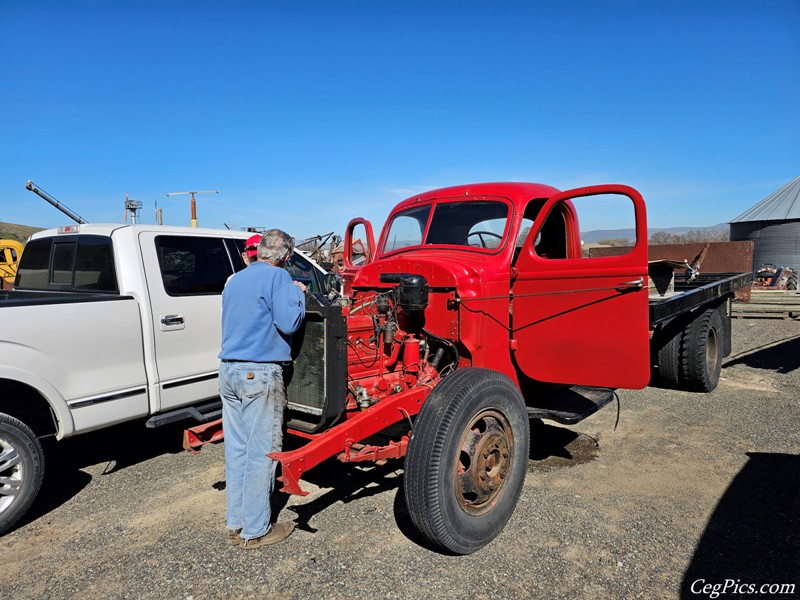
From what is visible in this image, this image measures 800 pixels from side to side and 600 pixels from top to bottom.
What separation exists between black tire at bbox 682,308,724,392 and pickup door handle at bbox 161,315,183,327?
231 inches

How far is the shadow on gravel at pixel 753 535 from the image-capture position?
2938 mm

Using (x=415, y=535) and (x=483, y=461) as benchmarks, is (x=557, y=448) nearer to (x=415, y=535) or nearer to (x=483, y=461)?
(x=483, y=461)

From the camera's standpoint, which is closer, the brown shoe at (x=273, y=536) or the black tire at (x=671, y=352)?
the brown shoe at (x=273, y=536)

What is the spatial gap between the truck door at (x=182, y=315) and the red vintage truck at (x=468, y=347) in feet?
2.35

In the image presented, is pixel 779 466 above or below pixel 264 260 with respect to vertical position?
below

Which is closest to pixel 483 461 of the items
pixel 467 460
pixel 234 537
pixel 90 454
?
pixel 467 460

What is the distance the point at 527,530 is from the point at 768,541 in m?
1.44

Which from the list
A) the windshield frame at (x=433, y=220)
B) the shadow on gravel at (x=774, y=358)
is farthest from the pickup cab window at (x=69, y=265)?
the shadow on gravel at (x=774, y=358)

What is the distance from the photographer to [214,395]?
15.5ft

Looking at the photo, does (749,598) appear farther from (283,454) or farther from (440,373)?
(283,454)

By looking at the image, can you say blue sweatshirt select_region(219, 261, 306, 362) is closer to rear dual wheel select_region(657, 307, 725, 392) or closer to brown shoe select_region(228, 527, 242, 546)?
brown shoe select_region(228, 527, 242, 546)

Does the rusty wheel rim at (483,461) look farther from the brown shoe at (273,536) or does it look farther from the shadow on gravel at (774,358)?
the shadow on gravel at (774,358)

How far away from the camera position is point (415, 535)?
11.3 feet

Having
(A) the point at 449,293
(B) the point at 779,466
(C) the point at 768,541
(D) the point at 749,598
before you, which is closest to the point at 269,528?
(A) the point at 449,293
